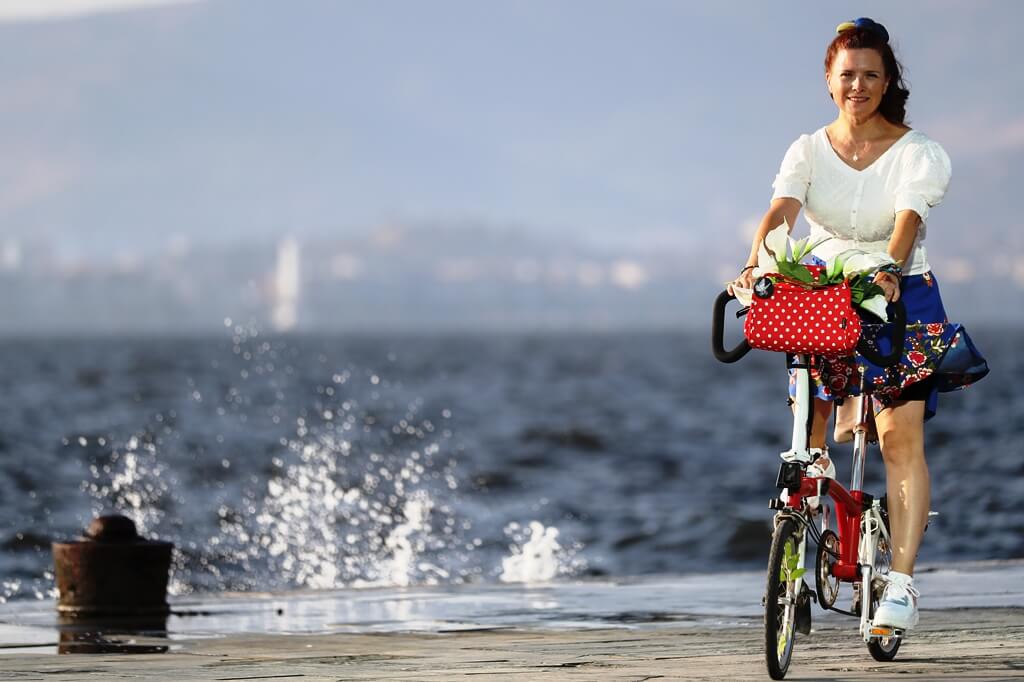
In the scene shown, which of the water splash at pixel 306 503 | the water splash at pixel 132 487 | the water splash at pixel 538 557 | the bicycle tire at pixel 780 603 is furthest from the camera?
the water splash at pixel 132 487


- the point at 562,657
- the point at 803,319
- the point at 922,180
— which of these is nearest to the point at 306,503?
the point at 562,657

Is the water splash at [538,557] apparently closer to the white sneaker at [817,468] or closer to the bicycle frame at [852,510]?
the bicycle frame at [852,510]

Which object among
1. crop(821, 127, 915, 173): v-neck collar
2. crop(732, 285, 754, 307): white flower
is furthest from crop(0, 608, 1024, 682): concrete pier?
crop(821, 127, 915, 173): v-neck collar

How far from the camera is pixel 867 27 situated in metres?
6.25

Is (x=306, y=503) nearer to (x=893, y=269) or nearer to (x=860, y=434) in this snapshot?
(x=860, y=434)

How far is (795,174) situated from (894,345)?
689 mm

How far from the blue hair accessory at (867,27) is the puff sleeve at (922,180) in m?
0.36

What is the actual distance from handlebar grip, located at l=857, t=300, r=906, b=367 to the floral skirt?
0.37ft

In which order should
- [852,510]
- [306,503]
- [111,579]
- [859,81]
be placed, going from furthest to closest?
[306,503]
[111,579]
[852,510]
[859,81]

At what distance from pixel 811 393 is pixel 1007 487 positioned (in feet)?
62.0

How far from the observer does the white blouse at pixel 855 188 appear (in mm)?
6215

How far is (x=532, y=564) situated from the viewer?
18266mm

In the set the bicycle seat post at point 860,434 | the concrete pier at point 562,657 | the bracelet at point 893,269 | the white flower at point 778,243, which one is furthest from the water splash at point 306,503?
the bracelet at point 893,269

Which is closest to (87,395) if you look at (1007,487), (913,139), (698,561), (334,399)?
(334,399)
